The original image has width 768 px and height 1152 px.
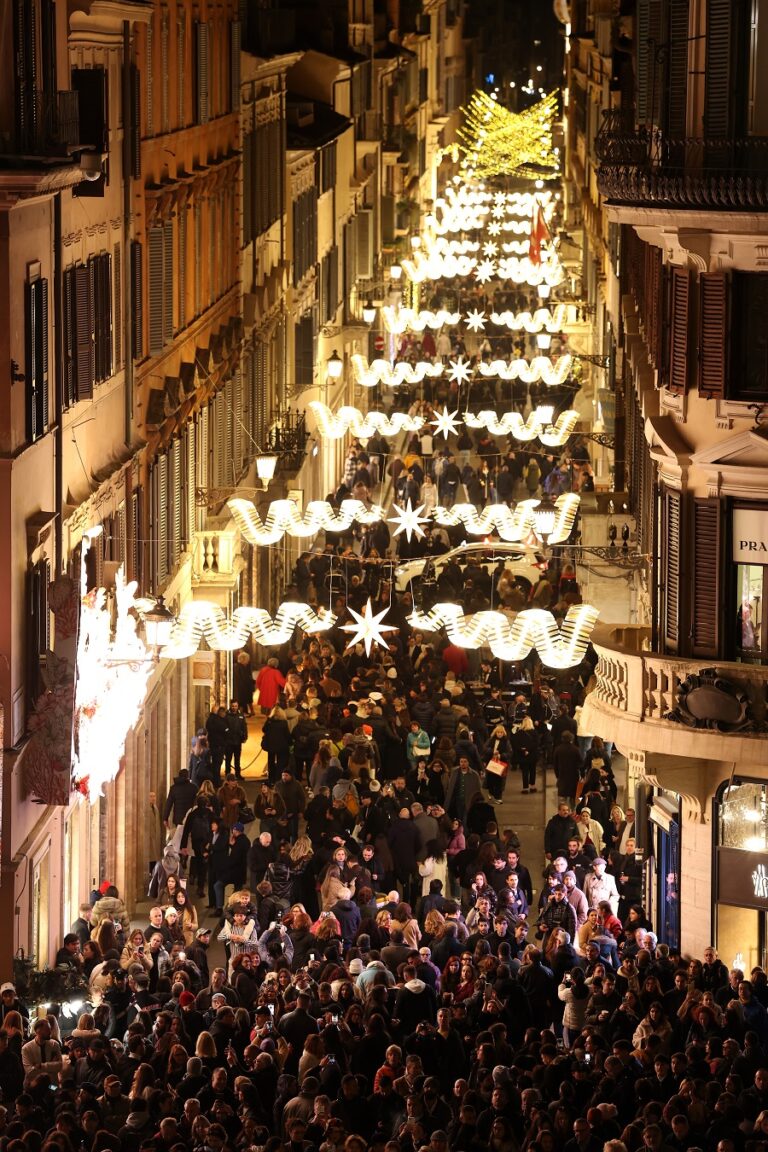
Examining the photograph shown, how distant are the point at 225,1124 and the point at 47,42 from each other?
13.3 metres

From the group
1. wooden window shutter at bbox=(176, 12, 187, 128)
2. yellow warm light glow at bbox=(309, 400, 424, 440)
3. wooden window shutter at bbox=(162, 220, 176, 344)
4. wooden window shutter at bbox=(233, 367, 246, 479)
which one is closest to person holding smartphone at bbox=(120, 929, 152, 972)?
wooden window shutter at bbox=(162, 220, 176, 344)

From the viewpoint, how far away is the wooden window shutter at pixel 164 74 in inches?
1588

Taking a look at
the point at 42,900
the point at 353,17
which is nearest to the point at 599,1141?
the point at 42,900

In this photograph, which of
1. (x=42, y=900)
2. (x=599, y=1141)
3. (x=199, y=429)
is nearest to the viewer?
(x=599, y=1141)

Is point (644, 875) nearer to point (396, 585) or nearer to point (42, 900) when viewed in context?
point (42, 900)

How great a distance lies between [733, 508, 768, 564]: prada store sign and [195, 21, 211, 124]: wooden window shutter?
1794cm

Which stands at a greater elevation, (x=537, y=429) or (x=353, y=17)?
(x=353, y=17)

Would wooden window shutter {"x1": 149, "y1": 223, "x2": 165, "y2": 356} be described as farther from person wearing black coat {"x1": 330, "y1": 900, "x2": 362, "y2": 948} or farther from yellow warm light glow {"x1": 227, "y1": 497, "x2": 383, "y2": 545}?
person wearing black coat {"x1": 330, "y1": 900, "x2": 362, "y2": 948}

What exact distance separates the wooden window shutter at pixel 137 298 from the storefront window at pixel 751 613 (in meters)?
10.8

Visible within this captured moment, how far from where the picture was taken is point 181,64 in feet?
140

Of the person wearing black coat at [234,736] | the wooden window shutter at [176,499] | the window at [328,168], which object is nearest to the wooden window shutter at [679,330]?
the person wearing black coat at [234,736]

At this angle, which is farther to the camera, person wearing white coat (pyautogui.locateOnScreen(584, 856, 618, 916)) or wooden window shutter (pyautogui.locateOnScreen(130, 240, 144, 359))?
wooden window shutter (pyautogui.locateOnScreen(130, 240, 144, 359))

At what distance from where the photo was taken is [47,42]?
30.0 meters

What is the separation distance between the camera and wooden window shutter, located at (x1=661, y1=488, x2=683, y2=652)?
96.8 ft
